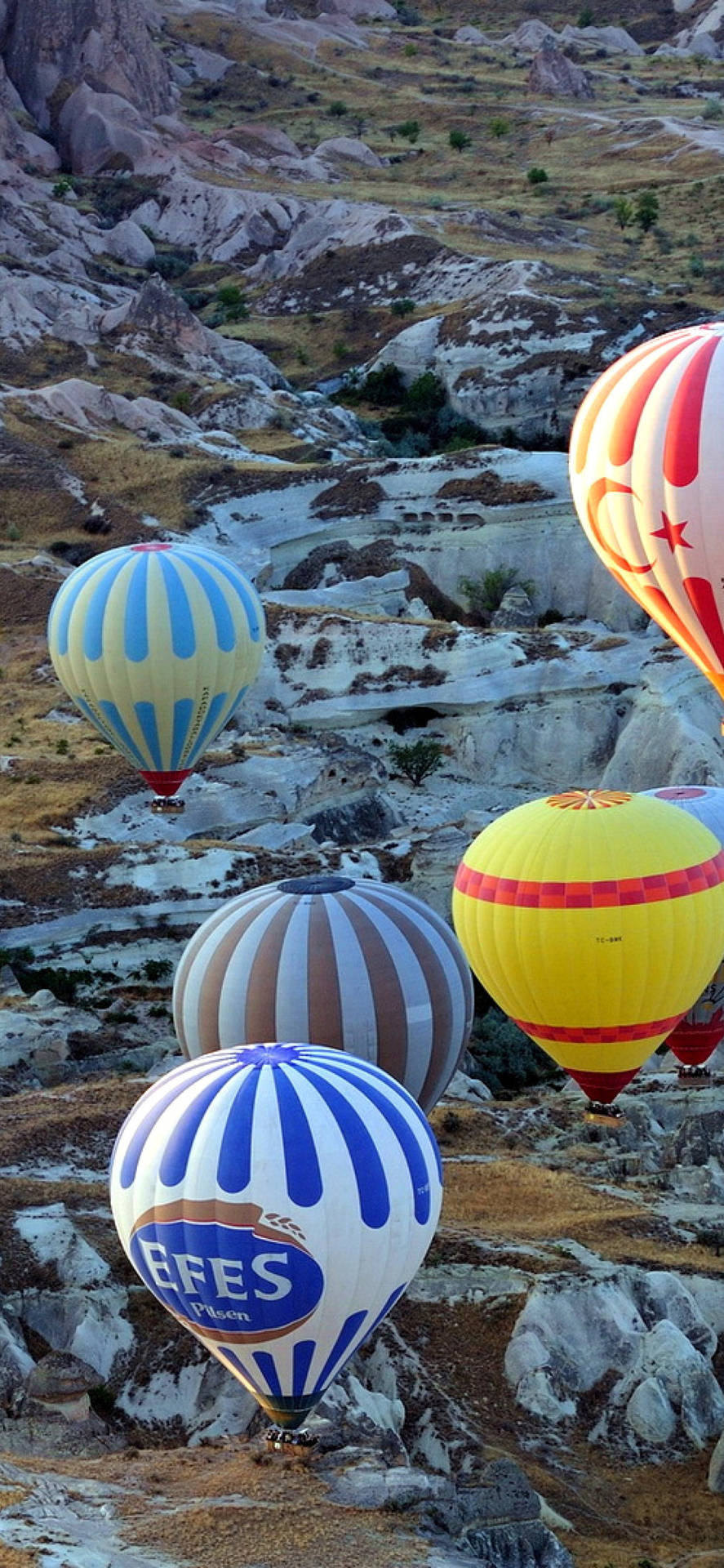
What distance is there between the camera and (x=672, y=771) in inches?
2454

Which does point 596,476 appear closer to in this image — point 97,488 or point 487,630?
point 487,630

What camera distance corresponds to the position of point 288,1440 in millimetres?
25531

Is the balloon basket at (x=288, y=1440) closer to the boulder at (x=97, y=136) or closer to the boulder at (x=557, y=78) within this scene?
the boulder at (x=97, y=136)

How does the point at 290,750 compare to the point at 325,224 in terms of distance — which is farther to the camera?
the point at 325,224

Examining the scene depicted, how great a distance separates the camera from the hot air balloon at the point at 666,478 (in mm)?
32594

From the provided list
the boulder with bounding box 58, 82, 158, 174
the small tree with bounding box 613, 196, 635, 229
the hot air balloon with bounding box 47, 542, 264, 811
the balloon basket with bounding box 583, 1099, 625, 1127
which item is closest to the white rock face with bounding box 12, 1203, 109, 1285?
the balloon basket with bounding box 583, 1099, 625, 1127

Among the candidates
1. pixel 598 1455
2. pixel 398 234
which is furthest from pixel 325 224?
pixel 598 1455

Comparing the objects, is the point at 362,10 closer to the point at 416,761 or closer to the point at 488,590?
the point at 488,590

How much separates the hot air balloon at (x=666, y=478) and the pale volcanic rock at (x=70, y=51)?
9902 centimetres

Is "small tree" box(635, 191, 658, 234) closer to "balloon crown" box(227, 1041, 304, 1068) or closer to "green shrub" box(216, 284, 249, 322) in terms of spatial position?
"green shrub" box(216, 284, 249, 322)

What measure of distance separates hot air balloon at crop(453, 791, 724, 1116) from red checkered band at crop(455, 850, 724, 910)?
18mm

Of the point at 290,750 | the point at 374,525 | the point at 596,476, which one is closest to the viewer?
the point at 596,476

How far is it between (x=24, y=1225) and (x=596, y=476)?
1444cm

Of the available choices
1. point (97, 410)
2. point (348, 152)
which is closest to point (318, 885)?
point (97, 410)
